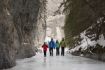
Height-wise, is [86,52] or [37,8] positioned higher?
[37,8]

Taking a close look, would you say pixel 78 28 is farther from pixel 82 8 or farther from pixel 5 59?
pixel 5 59

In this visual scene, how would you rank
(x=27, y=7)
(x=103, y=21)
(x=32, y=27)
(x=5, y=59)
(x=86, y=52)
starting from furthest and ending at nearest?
(x=32, y=27)
(x=27, y=7)
(x=86, y=52)
(x=103, y=21)
(x=5, y=59)

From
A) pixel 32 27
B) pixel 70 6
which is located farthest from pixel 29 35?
→ pixel 70 6

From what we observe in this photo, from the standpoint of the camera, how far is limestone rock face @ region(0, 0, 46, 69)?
19297mm

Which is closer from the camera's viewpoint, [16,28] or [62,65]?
[62,65]

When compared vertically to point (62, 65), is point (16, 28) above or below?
above

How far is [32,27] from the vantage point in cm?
3841

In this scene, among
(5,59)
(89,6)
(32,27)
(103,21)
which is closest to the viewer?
(5,59)

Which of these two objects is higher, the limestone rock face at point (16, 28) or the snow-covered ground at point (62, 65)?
the limestone rock face at point (16, 28)

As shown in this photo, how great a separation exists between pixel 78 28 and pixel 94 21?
18.6 ft

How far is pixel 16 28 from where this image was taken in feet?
104

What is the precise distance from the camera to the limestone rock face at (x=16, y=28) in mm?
19297

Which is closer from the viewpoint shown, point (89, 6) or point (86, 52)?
point (89, 6)

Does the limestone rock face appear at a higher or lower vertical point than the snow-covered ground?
higher
